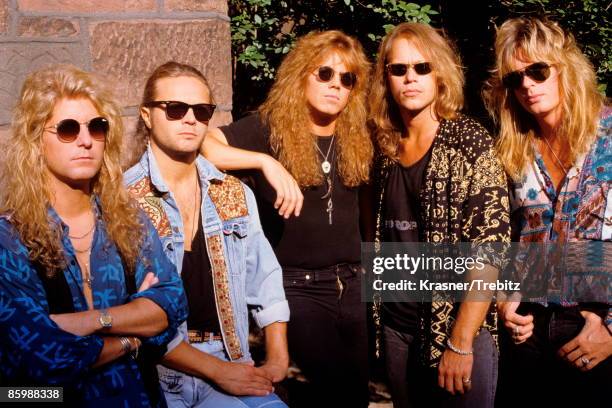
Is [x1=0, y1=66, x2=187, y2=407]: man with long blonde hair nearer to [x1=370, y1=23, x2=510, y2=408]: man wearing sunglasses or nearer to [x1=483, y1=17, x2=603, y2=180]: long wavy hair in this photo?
[x1=370, y1=23, x2=510, y2=408]: man wearing sunglasses

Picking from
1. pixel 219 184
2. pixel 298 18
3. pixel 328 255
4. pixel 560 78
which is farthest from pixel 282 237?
pixel 298 18

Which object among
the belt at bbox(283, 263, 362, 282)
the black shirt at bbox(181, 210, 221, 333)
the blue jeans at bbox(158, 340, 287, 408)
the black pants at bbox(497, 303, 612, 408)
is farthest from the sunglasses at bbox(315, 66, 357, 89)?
the blue jeans at bbox(158, 340, 287, 408)

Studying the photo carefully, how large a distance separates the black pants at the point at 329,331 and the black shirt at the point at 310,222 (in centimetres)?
6

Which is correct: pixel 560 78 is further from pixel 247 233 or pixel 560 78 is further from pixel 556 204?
pixel 247 233

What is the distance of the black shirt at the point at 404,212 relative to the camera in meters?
2.81

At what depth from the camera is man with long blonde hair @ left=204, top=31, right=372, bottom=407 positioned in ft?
10.0

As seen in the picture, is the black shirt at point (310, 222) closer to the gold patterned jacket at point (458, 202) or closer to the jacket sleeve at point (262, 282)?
the jacket sleeve at point (262, 282)

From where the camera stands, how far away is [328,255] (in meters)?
3.07

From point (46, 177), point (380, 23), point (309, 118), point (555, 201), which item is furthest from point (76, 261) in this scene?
point (380, 23)

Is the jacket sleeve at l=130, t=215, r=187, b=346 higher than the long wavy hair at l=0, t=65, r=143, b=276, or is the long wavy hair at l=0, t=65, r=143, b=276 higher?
the long wavy hair at l=0, t=65, r=143, b=276

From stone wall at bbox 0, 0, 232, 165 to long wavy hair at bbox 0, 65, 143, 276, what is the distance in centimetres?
77

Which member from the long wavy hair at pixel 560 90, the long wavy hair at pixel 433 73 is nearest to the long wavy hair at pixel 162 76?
the long wavy hair at pixel 433 73

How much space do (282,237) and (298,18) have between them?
88.5 inches

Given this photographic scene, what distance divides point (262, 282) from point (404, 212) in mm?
679
